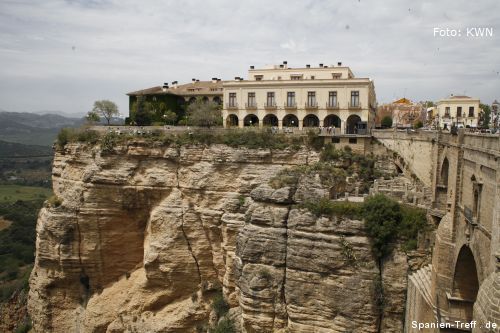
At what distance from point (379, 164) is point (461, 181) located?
1357cm

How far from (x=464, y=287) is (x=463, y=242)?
1.88m

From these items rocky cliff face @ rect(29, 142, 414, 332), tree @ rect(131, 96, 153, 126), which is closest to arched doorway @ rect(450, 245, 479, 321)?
rocky cliff face @ rect(29, 142, 414, 332)

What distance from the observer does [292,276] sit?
66.7 feet

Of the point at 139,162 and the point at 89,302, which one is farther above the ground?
the point at 139,162

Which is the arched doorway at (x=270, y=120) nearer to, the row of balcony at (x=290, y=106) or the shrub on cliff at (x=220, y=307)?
the row of balcony at (x=290, y=106)

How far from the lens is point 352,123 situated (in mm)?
34625

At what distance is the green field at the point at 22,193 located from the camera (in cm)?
8138

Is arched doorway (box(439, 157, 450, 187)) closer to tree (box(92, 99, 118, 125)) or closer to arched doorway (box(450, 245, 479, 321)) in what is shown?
arched doorway (box(450, 245, 479, 321))

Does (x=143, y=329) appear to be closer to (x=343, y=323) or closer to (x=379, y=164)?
(x=343, y=323)

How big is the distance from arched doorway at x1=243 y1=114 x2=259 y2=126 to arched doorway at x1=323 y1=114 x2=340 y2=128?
5453 millimetres

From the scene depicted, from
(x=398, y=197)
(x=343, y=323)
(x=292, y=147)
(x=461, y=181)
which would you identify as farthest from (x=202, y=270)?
(x=461, y=181)

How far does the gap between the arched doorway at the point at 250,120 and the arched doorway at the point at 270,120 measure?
29.8 inches

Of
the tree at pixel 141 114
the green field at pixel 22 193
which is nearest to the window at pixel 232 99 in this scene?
the tree at pixel 141 114

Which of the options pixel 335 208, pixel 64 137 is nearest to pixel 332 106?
pixel 335 208
